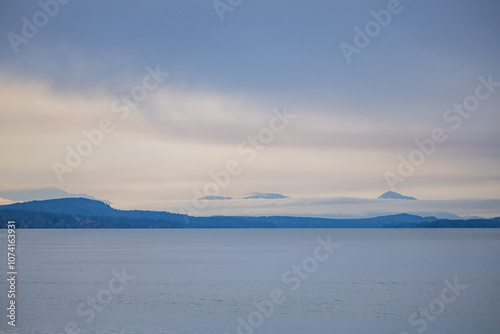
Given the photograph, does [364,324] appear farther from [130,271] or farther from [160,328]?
[130,271]

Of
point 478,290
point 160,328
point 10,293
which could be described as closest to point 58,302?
point 10,293

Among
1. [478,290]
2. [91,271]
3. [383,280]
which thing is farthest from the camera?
[91,271]

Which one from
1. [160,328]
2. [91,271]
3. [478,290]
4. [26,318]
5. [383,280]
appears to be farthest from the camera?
[91,271]

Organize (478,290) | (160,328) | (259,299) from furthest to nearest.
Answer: (478,290), (259,299), (160,328)

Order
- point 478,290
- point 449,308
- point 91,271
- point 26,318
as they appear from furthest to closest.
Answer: point 91,271 < point 478,290 < point 449,308 < point 26,318

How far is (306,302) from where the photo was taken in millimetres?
38344

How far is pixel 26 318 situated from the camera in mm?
32062

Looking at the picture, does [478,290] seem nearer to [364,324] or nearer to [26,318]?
[364,324]

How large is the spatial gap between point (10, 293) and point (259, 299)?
19.0 meters

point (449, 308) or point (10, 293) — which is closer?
point (449, 308)

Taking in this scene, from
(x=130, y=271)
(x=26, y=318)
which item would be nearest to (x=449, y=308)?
(x=26, y=318)

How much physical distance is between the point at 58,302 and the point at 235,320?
13986 millimetres

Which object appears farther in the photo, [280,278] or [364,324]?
[280,278]

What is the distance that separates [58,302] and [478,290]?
32.9 metres
